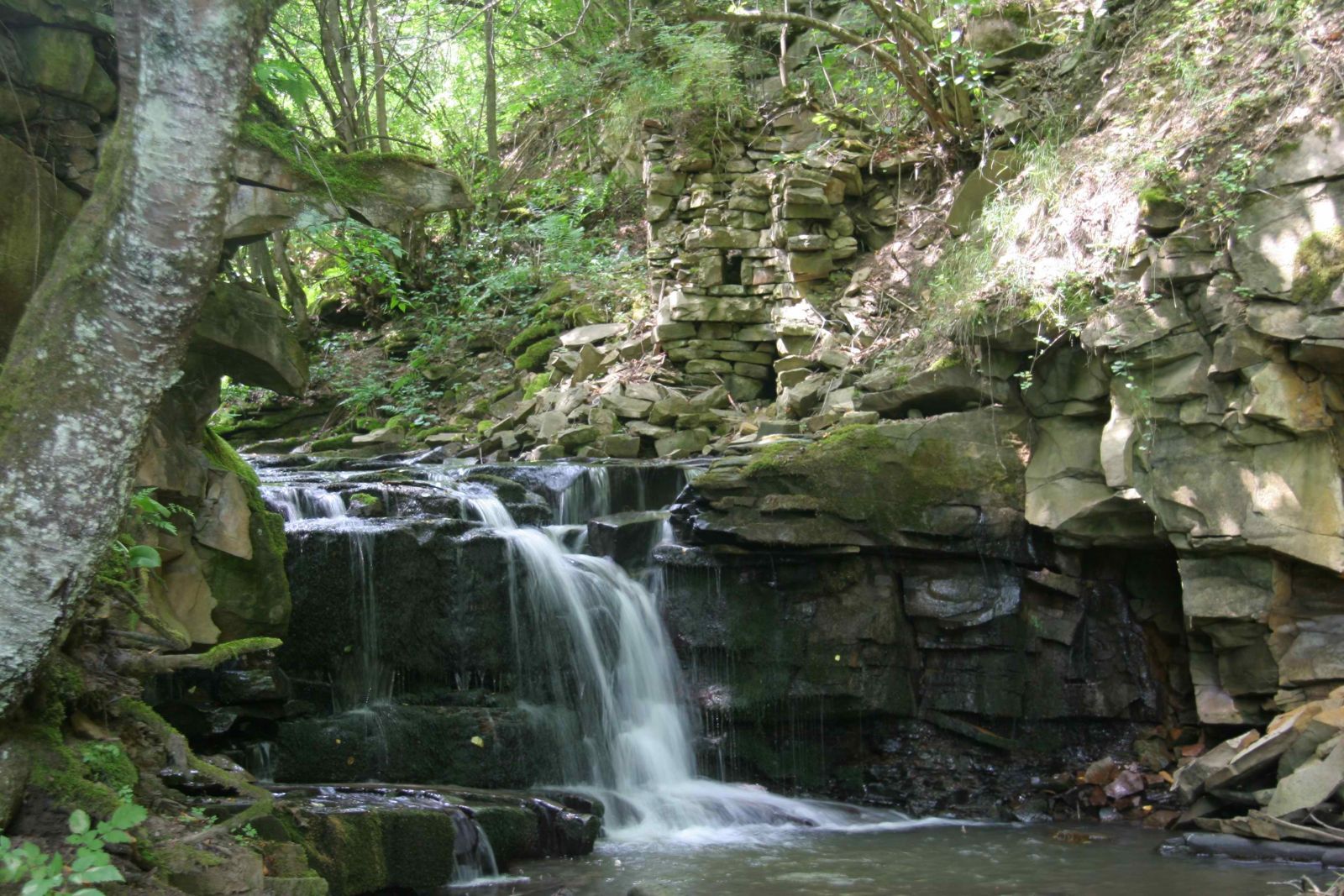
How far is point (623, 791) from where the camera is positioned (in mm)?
8633

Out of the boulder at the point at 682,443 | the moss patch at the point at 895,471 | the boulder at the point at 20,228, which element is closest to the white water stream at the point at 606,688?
the moss patch at the point at 895,471

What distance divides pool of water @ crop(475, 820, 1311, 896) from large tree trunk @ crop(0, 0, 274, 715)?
365 cm

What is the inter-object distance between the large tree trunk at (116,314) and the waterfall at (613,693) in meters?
5.09

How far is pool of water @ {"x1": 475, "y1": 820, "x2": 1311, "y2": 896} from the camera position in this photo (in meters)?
6.66

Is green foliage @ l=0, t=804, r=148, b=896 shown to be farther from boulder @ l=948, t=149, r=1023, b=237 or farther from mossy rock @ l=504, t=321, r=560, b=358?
mossy rock @ l=504, t=321, r=560, b=358

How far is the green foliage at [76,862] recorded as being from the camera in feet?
9.98

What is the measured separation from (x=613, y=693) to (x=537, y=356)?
714 cm

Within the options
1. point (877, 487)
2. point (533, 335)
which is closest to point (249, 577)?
point (877, 487)

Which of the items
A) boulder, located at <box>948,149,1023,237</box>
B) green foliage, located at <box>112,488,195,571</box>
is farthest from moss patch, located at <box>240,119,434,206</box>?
boulder, located at <box>948,149,1023,237</box>

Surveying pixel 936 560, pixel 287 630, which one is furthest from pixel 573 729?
pixel 936 560

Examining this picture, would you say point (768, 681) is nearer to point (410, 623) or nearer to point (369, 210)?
point (410, 623)

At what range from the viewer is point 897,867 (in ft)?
23.9

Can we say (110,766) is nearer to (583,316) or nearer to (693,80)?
(583,316)

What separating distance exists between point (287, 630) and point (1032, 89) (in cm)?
892
